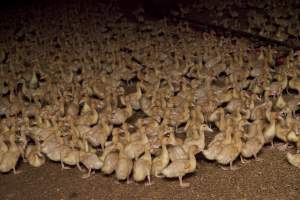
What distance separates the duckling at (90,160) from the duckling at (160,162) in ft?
2.14

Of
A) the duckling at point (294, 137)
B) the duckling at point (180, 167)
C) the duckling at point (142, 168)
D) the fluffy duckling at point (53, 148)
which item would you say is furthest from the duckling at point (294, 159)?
the fluffy duckling at point (53, 148)

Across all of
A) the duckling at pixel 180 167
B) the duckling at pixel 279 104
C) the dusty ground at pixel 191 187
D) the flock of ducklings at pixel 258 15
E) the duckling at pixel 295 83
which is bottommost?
the dusty ground at pixel 191 187

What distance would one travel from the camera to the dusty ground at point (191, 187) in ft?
18.4

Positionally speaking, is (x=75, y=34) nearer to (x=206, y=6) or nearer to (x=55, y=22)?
(x=55, y=22)

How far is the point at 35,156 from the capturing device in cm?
→ 646

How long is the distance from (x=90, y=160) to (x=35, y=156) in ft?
3.04

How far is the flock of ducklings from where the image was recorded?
1100 cm

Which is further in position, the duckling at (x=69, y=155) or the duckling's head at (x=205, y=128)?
the duckling's head at (x=205, y=128)

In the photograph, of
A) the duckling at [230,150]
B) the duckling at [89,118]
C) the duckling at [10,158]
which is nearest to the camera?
the duckling at [230,150]

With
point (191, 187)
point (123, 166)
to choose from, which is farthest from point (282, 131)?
point (123, 166)

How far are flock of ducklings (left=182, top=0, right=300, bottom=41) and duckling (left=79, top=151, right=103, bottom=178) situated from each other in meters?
6.07

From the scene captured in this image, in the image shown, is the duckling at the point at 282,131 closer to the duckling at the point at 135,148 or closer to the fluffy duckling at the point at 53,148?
the duckling at the point at 135,148

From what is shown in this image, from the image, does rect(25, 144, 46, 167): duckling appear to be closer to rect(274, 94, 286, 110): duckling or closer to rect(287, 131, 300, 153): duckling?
rect(287, 131, 300, 153): duckling

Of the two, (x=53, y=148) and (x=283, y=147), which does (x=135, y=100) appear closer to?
(x=53, y=148)
